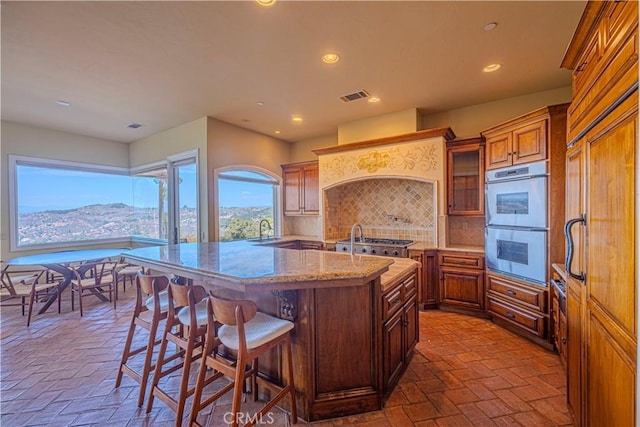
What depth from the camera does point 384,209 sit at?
4.94 metres

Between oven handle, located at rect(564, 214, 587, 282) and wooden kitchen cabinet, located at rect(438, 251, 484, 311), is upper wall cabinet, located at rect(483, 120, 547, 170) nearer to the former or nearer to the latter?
wooden kitchen cabinet, located at rect(438, 251, 484, 311)

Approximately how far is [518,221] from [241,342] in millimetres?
3172

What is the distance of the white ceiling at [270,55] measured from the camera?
213 centimetres

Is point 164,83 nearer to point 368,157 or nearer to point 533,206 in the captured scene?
point 368,157

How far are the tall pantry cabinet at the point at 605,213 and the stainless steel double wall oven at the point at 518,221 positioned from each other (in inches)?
59.4

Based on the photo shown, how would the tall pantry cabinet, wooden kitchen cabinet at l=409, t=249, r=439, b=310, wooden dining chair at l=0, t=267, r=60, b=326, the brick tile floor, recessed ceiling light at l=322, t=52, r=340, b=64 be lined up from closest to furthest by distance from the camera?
the tall pantry cabinet → the brick tile floor → recessed ceiling light at l=322, t=52, r=340, b=64 → wooden dining chair at l=0, t=267, r=60, b=326 → wooden kitchen cabinet at l=409, t=249, r=439, b=310

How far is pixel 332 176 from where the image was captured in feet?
16.2

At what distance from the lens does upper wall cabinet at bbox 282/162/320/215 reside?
17.9ft

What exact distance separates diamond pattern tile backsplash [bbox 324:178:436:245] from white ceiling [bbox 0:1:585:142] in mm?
1291

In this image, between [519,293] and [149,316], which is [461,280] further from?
[149,316]

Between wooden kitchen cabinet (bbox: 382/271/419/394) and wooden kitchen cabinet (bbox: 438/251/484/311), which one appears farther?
wooden kitchen cabinet (bbox: 438/251/484/311)

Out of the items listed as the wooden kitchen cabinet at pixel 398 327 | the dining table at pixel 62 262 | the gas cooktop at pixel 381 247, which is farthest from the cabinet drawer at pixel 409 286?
the dining table at pixel 62 262

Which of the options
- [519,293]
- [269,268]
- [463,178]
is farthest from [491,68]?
[269,268]

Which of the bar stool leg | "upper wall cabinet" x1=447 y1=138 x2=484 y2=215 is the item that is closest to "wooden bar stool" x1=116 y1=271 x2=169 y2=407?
the bar stool leg
